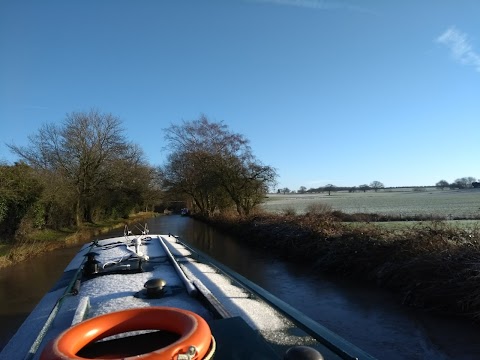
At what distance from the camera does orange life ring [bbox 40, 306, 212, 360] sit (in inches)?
73.5

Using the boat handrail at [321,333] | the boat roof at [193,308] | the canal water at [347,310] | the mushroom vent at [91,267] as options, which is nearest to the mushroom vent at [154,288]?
the boat roof at [193,308]

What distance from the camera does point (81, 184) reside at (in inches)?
1114

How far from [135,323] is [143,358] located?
72 centimetres

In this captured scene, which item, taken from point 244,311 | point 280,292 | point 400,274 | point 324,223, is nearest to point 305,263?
point 324,223

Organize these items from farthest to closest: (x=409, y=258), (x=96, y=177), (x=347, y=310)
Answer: (x=96, y=177) < (x=409, y=258) < (x=347, y=310)

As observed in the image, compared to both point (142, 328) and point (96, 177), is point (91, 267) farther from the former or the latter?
point (96, 177)

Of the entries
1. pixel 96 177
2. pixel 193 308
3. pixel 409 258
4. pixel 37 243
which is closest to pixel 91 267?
pixel 193 308

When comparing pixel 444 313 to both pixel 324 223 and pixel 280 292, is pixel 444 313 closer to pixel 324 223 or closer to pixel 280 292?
pixel 280 292

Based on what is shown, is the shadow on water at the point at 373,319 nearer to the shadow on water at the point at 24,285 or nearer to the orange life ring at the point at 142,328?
the orange life ring at the point at 142,328

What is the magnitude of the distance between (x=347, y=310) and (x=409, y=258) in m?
1.94

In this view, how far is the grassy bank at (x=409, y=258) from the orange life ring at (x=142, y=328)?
537cm

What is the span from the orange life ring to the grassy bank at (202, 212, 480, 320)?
5.37 m

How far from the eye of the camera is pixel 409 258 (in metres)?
8.02

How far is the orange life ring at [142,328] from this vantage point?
187 centimetres
